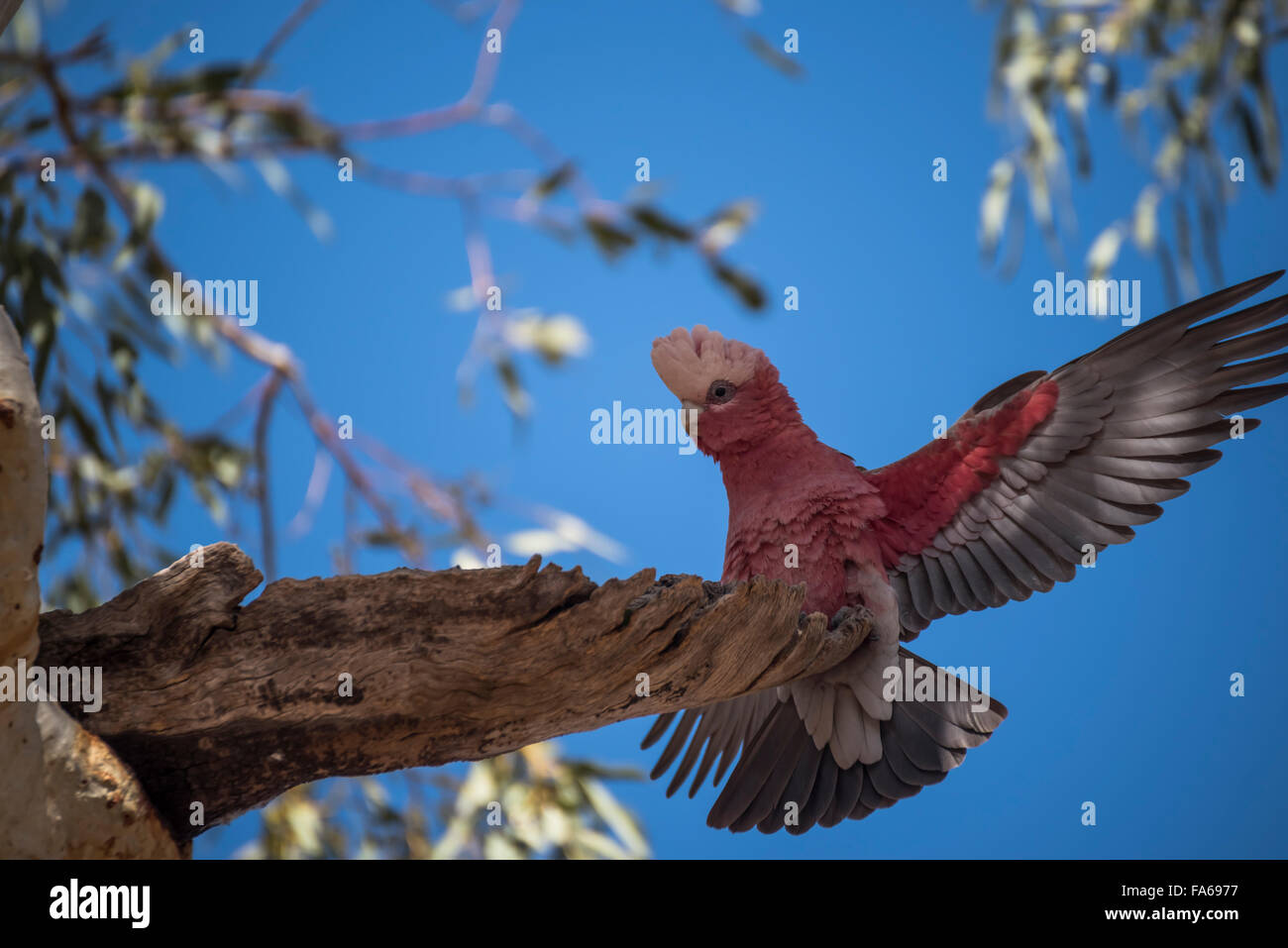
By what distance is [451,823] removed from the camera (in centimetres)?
302

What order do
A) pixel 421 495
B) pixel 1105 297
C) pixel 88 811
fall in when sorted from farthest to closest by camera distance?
pixel 421 495 → pixel 1105 297 → pixel 88 811

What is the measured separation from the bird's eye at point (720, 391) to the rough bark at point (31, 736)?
965 mm

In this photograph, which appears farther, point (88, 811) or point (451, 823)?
point (451, 823)

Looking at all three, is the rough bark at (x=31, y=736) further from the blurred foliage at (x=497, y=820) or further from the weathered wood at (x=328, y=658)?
the blurred foliage at (x=497, y=820)

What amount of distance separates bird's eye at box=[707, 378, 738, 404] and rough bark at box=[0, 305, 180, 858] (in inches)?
38.0

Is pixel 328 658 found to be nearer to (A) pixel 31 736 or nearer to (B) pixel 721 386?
(A) pixel 31 736

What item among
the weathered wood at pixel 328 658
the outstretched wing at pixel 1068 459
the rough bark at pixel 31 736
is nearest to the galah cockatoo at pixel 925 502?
the outstretched wing at pixel 1068 459

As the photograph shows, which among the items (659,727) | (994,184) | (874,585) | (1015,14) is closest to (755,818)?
(659,727)

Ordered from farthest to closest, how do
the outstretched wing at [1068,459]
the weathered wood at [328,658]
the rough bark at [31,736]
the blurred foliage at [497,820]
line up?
1. the blurred foliage at [497,820]
2. the outstretched wing at [1068,459]
3. the weathered wood at [328,658]
4. the rough bark at [31,736]

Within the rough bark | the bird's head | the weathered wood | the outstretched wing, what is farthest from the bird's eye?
the rough bark

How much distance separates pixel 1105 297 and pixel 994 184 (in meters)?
0.45

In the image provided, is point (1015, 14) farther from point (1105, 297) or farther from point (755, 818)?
point (755, 818)

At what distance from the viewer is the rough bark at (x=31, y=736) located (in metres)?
1.14

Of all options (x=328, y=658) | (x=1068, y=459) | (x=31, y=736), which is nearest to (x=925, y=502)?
(x=1068, y=459)
